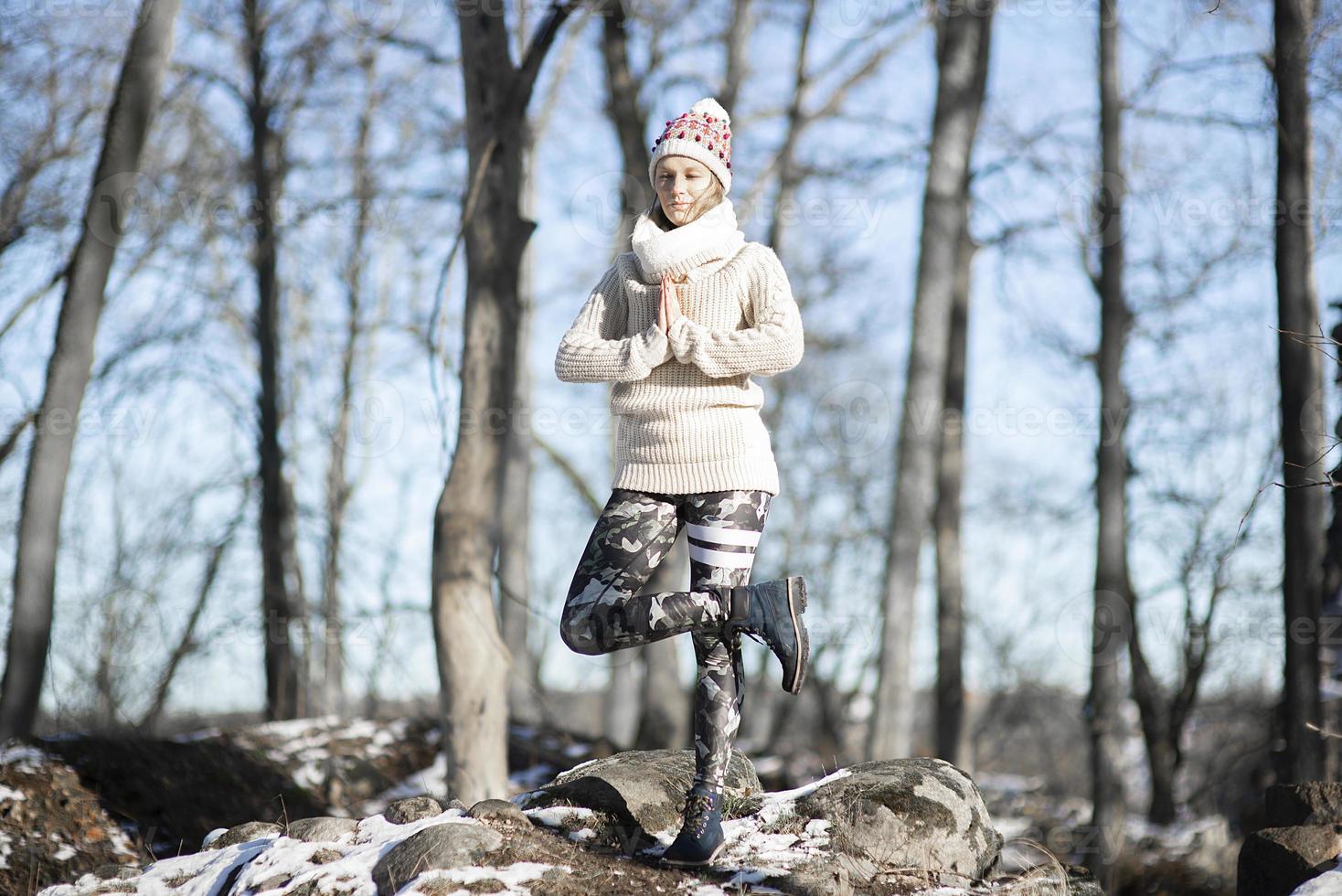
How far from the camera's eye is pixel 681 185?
383 cm

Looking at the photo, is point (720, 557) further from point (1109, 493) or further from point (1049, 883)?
point (1109, 493)

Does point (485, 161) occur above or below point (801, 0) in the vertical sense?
below

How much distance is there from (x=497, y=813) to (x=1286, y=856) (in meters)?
Result: 2.81

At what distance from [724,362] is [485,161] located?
10.1ft

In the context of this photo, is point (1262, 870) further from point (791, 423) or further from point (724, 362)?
point (791, 423)

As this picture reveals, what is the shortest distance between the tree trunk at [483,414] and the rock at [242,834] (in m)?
1.55

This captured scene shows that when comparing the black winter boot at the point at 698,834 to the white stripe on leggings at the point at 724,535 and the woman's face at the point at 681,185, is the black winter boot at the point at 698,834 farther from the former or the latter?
the woman's face at the point at 681,185

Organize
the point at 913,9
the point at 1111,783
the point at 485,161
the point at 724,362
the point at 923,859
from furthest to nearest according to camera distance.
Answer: the point at 913,9
the point at 1111,783
the point at 485,161
the point at 923,859
the point at 724,362

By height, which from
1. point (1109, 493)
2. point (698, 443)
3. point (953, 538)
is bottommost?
point (953, 538)

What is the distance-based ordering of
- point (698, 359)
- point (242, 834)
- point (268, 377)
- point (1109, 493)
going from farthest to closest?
point (268, 377) → point (1109, 493) → point (242, 834) → point (698, 359)

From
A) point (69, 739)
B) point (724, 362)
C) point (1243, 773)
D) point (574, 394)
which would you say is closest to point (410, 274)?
point (574, 394)

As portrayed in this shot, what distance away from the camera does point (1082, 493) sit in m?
14.3

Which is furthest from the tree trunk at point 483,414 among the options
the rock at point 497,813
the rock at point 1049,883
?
the rock at point 1049,883

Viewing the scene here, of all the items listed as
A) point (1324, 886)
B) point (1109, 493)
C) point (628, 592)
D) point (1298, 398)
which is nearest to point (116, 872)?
point (628, 592)
